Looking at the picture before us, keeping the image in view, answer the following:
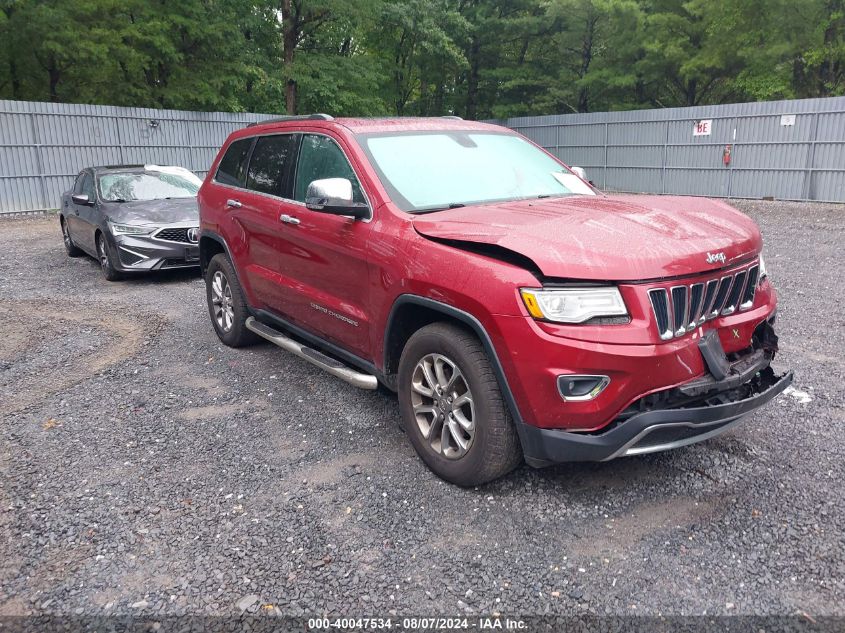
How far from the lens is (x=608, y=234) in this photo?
10.3 feet

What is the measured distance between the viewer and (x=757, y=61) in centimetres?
2439

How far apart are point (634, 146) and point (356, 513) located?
20.0 m

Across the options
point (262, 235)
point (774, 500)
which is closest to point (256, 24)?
point (262, 235)

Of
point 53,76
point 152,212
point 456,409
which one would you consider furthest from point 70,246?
point 53,76

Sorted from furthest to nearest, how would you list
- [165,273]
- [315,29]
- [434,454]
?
[315,29], [165,273], [434,454]

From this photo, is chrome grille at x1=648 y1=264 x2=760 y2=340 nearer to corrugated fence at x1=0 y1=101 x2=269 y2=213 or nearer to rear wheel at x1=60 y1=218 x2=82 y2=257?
rear wheel at x1=60 y1=218 x2=82 y2=257

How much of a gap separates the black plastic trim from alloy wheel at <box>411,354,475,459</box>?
0.36 m

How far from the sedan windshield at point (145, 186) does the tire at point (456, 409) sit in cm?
746

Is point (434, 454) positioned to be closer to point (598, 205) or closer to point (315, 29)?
point (598, 205)

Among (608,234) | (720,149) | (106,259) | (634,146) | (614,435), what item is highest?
(634,146)

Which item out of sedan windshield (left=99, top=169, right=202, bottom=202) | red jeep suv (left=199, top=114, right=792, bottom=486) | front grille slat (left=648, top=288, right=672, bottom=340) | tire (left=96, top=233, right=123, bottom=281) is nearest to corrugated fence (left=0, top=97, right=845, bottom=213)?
sedan windshield (left=99, top=169, right=202, bottom=202)

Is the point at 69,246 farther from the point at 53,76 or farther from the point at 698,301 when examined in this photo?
the point at 53,76

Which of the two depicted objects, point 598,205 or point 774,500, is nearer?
point 774,500

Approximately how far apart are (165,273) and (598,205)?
7.97 meters
